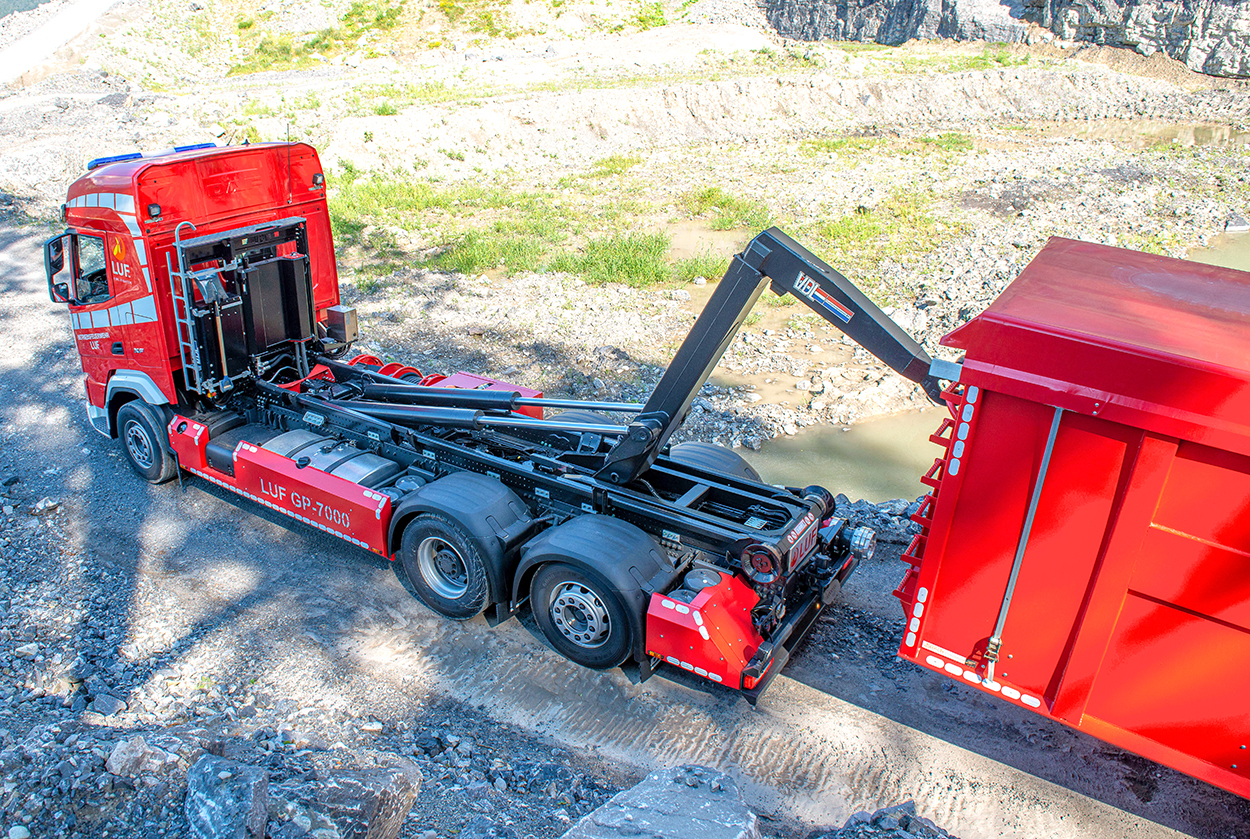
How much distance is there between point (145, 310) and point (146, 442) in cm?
150

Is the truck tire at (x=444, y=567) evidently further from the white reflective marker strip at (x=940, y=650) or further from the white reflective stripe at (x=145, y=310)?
the white reflective stripe at (x=145, y=310)

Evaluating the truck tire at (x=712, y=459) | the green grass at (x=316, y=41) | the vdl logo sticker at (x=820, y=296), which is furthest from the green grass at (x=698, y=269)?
the green grass at (x=316, y=41)

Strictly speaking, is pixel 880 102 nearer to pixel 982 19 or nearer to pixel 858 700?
pixel 982 19

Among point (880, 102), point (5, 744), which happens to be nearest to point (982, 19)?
point (880, 102)

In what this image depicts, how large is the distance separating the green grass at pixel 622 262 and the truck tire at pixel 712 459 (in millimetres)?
7237

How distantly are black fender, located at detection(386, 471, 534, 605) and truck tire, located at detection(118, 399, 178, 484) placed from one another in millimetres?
3113

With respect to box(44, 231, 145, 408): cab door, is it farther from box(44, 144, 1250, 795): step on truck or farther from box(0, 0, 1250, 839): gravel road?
box(0, 0, 1250, 839): gravel road

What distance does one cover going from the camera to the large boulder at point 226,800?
3.61 meters

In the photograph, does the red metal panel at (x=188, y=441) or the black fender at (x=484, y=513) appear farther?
the red metal panel at (x=188, y=441)

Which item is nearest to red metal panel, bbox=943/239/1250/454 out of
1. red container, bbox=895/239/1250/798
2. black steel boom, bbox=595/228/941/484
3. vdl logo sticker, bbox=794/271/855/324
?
red container, bbox=895/239/1250/798

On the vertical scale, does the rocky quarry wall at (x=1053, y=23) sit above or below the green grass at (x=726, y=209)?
above

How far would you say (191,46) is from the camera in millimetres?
31828

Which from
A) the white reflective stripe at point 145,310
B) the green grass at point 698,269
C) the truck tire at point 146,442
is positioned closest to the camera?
the white reflective stripe at point 145,310

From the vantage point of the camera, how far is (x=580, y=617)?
19.1 ft
